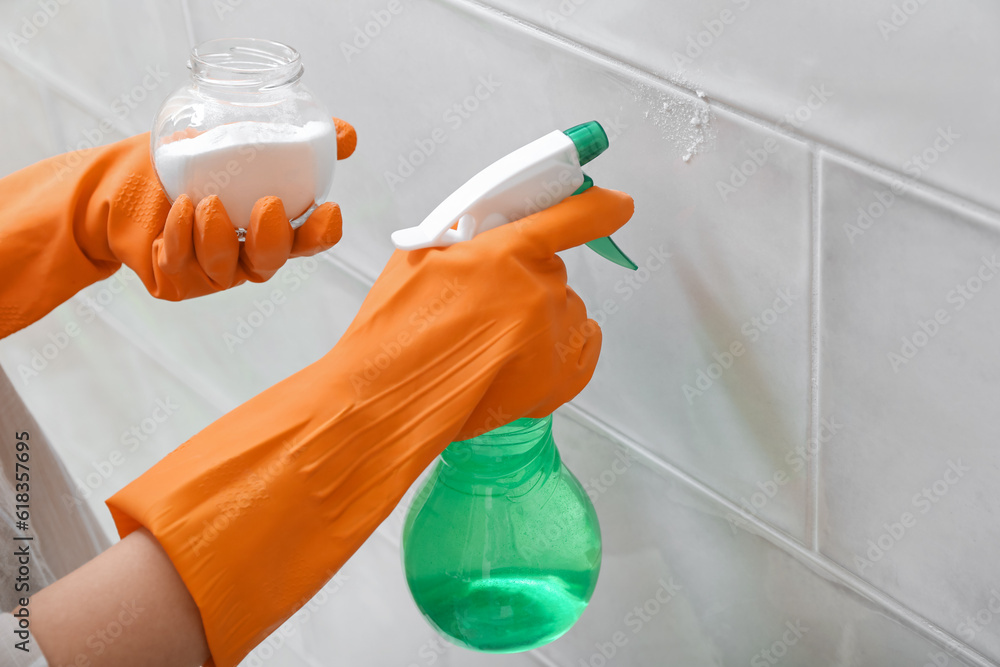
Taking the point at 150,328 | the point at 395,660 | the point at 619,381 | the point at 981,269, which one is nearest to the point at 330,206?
the point at 619,381

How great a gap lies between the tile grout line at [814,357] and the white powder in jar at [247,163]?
10.7 inches

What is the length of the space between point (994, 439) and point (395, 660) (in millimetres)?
645

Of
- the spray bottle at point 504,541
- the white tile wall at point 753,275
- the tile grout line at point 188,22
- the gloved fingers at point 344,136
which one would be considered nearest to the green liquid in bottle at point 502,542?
the spray bottle at point 504,541

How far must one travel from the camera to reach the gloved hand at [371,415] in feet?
1.34

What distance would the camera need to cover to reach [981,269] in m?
0.41

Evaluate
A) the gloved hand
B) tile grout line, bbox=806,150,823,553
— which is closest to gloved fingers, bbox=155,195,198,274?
the gloved hand

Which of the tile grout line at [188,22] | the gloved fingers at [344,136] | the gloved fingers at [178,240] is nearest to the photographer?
the gloved fingers at [178,240]

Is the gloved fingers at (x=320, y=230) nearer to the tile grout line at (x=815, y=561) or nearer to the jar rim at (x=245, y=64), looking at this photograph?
the jar rim at (x=245, y=64)

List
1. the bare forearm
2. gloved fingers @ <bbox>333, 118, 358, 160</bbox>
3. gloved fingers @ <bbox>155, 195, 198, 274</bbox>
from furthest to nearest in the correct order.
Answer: gloved fingers @ <bbox>333, 118, 358, 160</bbox> → gloved fingers @ <bbox>155, 195, 198, 274</bbox> → the bare forearm

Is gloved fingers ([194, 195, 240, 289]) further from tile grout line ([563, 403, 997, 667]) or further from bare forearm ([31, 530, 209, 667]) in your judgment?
tile grout line ([563, 403, 997, 667])

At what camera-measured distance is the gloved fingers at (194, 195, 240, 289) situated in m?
0.46

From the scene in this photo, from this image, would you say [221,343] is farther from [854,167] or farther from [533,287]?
[854,167]

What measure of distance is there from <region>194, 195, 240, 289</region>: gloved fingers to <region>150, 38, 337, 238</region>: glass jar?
0.04 feet

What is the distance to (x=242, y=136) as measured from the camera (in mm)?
456
